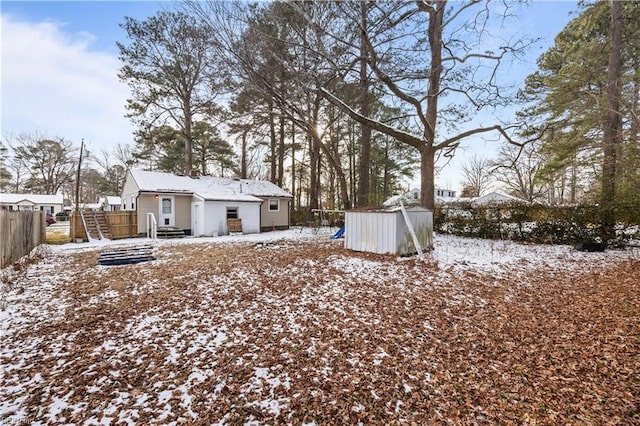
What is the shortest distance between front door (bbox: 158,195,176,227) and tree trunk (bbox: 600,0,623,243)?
1715 centimetres

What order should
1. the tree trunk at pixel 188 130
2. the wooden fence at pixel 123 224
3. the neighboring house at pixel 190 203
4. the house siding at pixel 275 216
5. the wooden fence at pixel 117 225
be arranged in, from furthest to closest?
1. the tree trunk at pixel 188 130
2. the house siding at pixel 275 216
3. the neighboring house at pixel 190 203
4. the wooden fence at pixel 123 224
5. the wooden fence at pixel 117 225

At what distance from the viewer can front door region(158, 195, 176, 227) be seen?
45.7 ft

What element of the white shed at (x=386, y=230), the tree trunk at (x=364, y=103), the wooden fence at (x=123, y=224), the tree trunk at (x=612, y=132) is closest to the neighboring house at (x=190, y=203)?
the wooden fence at (x=123, y=224)

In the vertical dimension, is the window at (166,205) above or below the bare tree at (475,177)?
below

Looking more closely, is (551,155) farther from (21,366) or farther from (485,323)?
(21,366)

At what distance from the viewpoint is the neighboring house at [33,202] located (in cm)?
2915

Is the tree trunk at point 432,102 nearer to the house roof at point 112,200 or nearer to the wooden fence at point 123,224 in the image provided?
the wooden fence at point 123,224

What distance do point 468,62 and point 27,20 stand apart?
1205 centimetres

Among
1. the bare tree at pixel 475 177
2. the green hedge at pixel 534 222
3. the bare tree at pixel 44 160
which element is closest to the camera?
the green hedge at pixel 534 222

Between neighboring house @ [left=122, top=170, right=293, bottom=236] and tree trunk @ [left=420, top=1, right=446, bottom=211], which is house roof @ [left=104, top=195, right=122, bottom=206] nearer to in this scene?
neighboring house @ [left=122, top=170, right=293, bottom=236]

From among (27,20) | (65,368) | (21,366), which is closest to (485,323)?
(65,368)

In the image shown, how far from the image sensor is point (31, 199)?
1210 inches

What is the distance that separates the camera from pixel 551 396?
7.80ft

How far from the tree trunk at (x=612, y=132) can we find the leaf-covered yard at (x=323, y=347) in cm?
366
